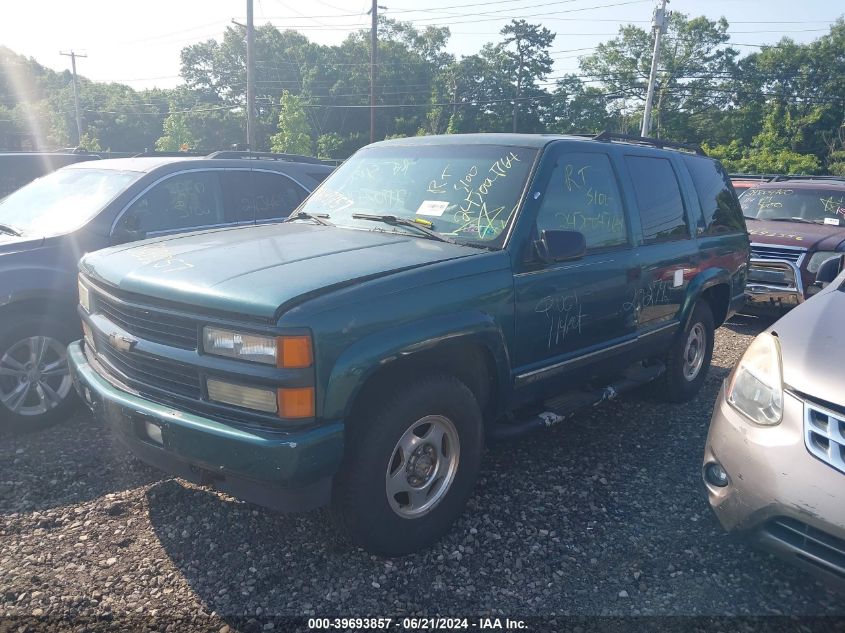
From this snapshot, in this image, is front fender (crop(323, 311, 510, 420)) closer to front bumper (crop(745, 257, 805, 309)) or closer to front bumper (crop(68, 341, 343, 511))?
front bumper (crop(68, 341, 343, 511))

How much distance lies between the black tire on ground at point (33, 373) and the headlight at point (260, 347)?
7.94 ft

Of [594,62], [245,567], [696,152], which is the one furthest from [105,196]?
[594,62]

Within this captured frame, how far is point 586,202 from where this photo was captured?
3.96 m

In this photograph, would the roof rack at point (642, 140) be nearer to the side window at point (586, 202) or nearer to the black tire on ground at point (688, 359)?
the side window at point (586, 202)

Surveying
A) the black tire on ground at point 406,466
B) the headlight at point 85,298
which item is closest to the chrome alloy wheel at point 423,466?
the black tire on ground at point 406,466

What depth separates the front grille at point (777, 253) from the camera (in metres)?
7.93

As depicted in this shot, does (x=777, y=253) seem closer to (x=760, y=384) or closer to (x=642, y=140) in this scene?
(x=642, y=140)

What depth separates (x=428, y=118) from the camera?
5703 cm

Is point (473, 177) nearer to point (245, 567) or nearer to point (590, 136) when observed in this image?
point (590, 136)

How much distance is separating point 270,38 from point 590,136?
7664 cm

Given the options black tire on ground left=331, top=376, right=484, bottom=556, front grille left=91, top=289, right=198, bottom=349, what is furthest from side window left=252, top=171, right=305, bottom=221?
black tire on ground left=331, top=376, right=484, bottom=556

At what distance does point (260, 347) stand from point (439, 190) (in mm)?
1667

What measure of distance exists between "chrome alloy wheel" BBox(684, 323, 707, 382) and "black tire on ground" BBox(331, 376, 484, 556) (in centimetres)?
279

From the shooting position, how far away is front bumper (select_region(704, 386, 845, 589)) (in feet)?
7.88
